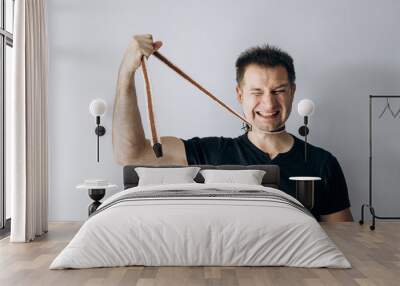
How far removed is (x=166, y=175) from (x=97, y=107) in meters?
1.10

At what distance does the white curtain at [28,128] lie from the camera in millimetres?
5293

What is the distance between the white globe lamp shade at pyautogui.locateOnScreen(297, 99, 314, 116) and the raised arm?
139 centimetres

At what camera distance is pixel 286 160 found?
6422 millimetres

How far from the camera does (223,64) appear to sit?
257 inches

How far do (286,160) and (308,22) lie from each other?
63.2 inches

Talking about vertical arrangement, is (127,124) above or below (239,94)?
below

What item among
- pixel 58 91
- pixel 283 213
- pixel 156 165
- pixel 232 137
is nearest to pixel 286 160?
pixel 232 137

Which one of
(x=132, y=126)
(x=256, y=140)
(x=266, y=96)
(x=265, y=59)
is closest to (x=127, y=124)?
(x=132, y=126)

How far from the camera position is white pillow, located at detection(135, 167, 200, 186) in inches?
237

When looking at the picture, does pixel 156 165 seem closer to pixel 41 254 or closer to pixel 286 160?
pixel 286 160

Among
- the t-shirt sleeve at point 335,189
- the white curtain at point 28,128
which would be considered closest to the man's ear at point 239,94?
the t-shirt sleeve at point 335,189

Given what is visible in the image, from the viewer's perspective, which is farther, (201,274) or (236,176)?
(236,176)

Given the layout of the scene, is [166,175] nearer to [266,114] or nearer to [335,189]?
[266,114]

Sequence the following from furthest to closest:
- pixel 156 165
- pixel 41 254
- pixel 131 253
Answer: pixel 156 165, pixel 41 254, pixel 131 253
